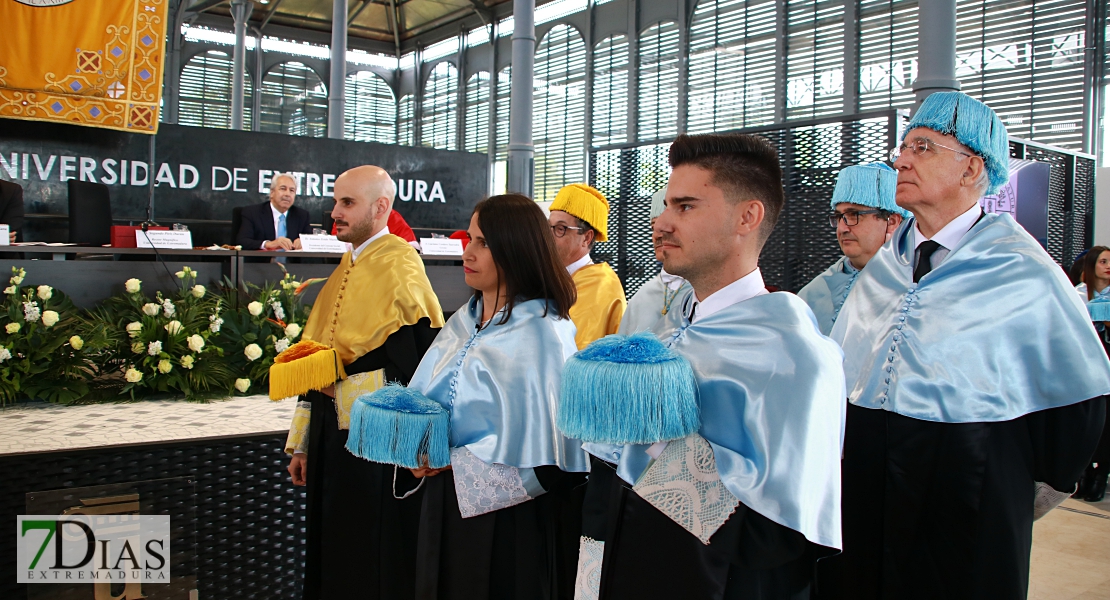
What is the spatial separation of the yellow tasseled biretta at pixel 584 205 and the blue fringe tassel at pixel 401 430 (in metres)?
1.29

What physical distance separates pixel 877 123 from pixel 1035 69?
5117 mm

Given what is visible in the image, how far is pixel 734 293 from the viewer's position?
1354 millimetres

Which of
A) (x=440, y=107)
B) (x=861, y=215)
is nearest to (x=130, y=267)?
(x=861, y=215)

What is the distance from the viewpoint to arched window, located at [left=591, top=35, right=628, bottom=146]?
13.4m

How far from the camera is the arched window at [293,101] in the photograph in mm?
17938

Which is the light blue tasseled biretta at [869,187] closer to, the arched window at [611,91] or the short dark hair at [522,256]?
the short dark hair at [522,256]

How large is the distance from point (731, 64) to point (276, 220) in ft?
24.6

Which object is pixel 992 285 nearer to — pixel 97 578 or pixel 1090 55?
pixel 97 578

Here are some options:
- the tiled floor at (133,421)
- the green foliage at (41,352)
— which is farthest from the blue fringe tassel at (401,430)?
the green foliage at (41,352)

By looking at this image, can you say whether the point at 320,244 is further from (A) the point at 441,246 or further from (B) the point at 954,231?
(B) the point at 954,231

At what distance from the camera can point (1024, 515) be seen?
1.93m

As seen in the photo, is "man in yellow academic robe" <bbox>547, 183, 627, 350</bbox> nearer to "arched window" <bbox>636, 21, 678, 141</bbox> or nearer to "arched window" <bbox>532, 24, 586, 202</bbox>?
"arched window" <bbox>636, 21, 678, 141</bbox>

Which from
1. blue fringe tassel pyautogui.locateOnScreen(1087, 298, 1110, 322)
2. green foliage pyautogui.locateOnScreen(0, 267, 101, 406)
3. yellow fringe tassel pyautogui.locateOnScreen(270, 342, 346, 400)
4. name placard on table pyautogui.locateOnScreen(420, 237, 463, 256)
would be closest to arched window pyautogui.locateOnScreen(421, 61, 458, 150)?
name placard on table pyautogui.locateOnScreen(420, 237, 463, 256)

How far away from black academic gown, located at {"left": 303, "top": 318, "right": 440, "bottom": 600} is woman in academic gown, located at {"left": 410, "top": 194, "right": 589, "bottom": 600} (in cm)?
56
